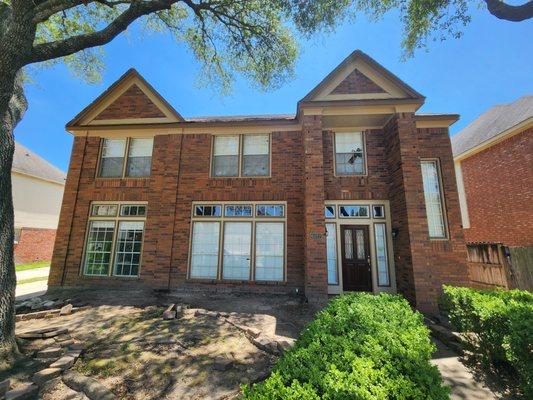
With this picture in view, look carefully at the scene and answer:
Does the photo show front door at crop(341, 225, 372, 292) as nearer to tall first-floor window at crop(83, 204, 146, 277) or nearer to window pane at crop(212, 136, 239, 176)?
window pane at crop(212, 136, 239, 176)

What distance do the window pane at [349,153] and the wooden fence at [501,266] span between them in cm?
592

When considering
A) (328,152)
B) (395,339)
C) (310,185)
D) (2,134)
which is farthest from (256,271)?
(2,134)

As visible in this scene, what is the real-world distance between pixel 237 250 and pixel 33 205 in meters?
22.2

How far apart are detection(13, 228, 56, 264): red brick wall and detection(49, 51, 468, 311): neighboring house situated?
14673 mm

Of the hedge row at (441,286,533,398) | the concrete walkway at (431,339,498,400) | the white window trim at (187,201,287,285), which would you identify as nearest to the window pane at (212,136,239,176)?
the white window trim at (187,201,287,285)

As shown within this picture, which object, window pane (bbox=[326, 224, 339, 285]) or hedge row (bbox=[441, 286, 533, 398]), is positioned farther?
window pane (bbox=[326, 224, 339, 285])

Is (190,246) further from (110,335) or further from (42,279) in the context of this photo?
(42,279)

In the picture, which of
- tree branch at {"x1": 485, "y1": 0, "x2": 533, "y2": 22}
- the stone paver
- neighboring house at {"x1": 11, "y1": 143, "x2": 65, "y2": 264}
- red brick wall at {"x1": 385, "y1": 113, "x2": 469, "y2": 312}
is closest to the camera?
the stone paver

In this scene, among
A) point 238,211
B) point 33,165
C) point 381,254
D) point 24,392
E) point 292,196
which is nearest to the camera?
point 24,392

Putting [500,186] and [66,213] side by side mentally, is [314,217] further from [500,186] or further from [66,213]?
[500,186]

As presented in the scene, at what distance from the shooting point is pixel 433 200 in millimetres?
9578

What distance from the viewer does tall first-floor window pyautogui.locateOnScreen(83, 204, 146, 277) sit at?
1008cm

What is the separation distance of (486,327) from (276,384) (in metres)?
4.72

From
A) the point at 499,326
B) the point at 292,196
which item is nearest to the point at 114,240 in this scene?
the point at 292,196
